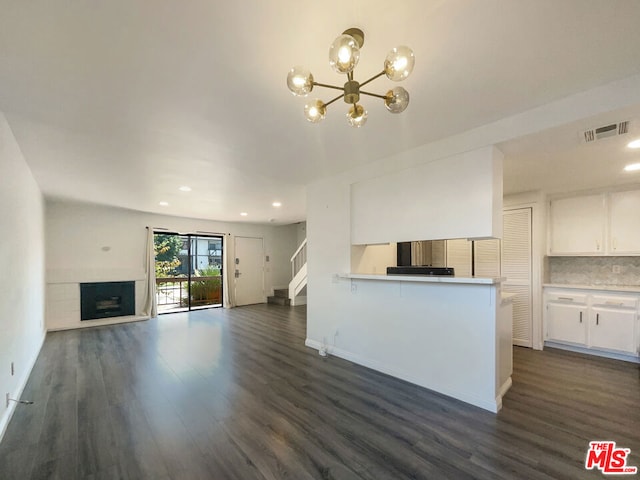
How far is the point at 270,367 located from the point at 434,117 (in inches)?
127

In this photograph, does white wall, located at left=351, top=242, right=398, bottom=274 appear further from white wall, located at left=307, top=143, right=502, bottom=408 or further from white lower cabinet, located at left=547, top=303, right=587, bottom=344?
white lower cabinet, located at left=547, top=303, right=587, bottom=344

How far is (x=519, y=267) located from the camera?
178 inches

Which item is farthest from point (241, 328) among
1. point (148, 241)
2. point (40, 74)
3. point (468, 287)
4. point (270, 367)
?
point (40, 74)

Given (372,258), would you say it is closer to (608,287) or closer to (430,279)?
(430,279)

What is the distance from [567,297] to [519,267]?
71 cm

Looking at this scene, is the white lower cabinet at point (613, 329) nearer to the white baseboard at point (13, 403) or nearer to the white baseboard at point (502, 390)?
the white baseboard at point (502, 390)

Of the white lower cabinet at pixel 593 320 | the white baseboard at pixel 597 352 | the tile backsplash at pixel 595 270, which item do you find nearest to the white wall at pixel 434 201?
the white lower cabinet at pixel 593 320

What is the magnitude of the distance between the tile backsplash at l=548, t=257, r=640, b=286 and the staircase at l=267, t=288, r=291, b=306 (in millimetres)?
6167

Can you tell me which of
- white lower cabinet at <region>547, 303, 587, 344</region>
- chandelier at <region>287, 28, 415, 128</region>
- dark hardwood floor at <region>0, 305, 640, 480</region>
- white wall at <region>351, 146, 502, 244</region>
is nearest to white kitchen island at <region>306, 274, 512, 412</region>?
dark hardwood floor at <region>0, 305, 640, 480</region>

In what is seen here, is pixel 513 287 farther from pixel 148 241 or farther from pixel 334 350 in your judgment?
pixel 148 241

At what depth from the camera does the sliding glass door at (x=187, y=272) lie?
778cm

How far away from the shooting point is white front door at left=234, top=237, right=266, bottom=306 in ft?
27.7

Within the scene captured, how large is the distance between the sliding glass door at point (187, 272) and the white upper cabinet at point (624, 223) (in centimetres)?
829

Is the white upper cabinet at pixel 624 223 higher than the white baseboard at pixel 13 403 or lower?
higher
